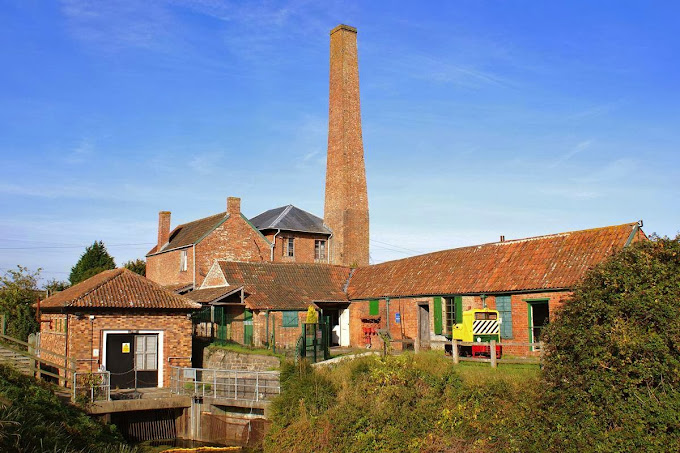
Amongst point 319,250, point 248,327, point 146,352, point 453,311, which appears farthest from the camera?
point 319,250

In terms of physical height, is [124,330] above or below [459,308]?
below

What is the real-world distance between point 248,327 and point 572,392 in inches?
760

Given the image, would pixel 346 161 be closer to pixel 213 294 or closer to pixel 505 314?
pixel 213 294

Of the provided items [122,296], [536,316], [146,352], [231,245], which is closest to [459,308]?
[536,316]

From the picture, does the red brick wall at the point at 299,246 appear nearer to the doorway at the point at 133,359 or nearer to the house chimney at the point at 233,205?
the house chimney at the point at 233,205

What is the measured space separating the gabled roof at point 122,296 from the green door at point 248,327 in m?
4.51

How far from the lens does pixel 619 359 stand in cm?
1181

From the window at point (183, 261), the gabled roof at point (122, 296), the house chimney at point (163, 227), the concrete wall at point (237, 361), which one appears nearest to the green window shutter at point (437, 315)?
the concrete wall at point (237, 361)

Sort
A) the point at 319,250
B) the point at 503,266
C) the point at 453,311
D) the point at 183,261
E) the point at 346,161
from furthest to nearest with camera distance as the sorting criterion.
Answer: the point at 319,250
the point at 346,161
the point at 183,261
the point at 453,311
the point at 503,266

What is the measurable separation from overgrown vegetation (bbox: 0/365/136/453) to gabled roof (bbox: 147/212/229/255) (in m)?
19.1

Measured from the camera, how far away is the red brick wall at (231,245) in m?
38.0

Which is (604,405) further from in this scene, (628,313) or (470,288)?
(470,288)

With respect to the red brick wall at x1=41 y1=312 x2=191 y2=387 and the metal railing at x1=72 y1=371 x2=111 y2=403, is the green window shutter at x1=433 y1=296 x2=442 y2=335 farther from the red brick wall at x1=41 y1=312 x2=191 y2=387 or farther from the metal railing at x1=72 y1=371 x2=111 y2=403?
the metal railing at x1=72 y1=371 x2=111 y2=403

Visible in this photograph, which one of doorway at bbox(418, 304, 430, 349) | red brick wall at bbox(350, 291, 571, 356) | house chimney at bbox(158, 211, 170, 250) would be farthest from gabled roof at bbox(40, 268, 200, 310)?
house chimney at bbox(158, 211, 170, 250)
